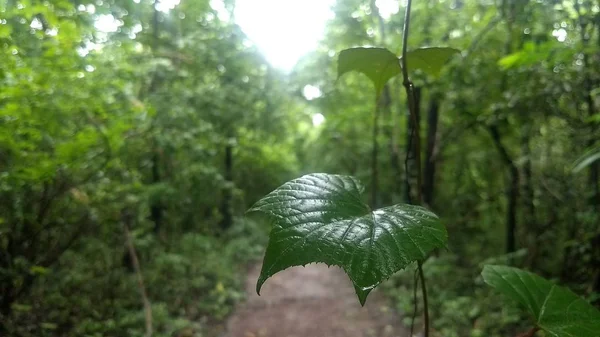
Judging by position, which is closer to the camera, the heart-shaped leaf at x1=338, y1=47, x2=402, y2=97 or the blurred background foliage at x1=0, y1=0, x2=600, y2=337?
the heart-shaped leaf at x1=338, y1=47, x2=402, y2=97

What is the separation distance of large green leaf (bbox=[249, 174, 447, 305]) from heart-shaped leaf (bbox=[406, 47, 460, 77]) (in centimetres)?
40

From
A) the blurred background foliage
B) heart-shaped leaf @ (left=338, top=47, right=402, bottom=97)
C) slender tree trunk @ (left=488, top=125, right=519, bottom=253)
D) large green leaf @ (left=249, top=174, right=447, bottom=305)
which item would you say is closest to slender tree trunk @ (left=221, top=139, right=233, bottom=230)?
the blurred background foliage

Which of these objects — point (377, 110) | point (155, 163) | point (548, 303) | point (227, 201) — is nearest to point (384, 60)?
point (548, 303)

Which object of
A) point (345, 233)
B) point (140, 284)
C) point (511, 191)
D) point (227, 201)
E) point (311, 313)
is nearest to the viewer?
point (345, 233)

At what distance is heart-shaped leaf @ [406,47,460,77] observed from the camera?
39.6 inches

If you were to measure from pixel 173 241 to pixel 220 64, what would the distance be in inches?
123

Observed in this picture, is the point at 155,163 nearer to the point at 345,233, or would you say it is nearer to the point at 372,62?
the point at 372,62

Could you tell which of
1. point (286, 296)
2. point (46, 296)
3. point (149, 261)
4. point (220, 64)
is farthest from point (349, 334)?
point (220, 64)

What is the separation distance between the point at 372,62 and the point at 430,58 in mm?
159

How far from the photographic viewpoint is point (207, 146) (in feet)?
17.2

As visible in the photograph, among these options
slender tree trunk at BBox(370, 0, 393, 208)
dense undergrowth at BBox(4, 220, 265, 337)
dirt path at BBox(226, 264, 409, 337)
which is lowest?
dirt path at BBox(226, 264, 409, 337)

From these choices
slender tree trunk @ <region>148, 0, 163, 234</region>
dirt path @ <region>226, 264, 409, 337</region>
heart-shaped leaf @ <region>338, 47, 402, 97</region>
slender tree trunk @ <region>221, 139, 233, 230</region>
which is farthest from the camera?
slender tree trunk @ <region>221, 139, 233, 230</region>

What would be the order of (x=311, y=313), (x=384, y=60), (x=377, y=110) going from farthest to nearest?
(x=377, y=110), (x=311, y=313), (x=384, y=60)

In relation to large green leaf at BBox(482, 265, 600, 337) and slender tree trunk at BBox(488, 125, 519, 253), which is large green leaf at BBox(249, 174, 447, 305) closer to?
large green leaf at BBox(482, 265, 600, 337)
